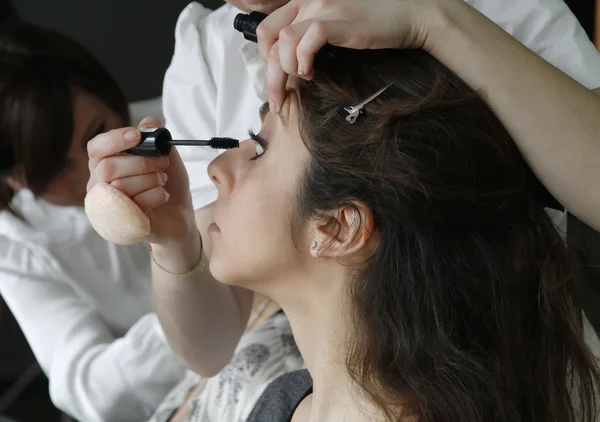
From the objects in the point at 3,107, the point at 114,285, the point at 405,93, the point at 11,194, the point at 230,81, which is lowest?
the point at 114,285

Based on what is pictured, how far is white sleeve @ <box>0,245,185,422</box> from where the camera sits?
4.27ft

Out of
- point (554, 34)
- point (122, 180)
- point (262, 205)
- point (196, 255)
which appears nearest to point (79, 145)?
point (196, 255)

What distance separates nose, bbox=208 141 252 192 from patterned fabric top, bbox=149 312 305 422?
34 cm

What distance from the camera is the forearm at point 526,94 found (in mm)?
709

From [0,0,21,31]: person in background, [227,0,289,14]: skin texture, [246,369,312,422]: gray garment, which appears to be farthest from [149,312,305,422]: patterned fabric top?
[0,0,21,31]: person in background

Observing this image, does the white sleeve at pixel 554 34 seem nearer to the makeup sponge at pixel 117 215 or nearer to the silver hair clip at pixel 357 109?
the silver hair clip at pixel 357 109

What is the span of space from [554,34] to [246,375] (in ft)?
2.28

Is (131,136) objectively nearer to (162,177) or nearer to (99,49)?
(162,177)

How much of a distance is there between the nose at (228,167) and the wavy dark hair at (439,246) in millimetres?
122

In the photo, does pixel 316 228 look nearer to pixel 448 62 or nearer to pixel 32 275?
pixel 448 62

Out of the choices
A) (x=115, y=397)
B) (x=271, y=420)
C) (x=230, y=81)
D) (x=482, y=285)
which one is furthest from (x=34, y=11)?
Answer: (x=482, y=285)

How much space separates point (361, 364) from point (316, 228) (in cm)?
17

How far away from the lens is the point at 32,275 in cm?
145

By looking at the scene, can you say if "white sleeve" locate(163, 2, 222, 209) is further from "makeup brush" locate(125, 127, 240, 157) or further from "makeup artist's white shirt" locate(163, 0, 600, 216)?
Answer: "makeup brush" locate(125, 127, 240, 157)
